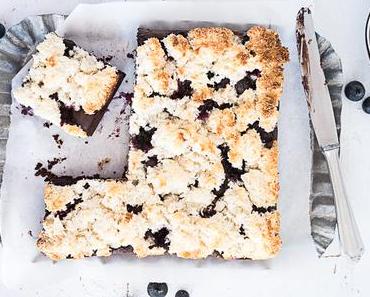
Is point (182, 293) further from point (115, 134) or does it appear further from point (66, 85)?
point (66, 85)

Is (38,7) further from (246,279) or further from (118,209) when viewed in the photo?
(246,279)

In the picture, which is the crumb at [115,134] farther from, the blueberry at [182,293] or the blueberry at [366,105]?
the blueberry at [366,105]

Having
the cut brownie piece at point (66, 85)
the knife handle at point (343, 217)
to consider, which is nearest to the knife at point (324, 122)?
the knife handle at point (343, 217)

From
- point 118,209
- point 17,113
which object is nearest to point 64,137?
point 17,113

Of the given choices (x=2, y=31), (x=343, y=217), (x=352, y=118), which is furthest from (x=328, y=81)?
(x=2, y=31)

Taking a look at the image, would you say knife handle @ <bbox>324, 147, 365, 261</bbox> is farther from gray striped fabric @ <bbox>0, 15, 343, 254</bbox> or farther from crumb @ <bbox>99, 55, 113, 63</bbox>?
crumb @ <bbox>99, 55, 113, 63</bbox>
